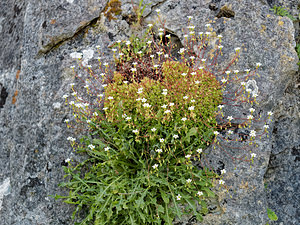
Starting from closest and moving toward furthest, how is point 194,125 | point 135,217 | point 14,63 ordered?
point 135,217, point 194,125, point 14,63

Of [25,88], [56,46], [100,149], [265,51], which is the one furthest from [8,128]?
[265,51]

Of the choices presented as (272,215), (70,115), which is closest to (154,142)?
(70,115)

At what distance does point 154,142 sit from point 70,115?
5.03 ft

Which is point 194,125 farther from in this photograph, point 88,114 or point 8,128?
point 8,128

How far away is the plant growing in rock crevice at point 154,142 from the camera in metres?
4.14

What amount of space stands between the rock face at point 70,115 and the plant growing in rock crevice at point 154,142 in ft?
0.87

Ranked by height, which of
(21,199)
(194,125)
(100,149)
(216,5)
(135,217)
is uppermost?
(216,5)

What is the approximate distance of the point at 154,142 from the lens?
170 inches

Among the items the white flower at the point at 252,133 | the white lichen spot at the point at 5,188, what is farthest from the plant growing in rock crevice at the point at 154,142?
the white lichen spot at the point at 5,188

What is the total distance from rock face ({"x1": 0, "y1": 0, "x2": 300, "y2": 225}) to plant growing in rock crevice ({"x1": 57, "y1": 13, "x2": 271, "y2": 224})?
0.87ft

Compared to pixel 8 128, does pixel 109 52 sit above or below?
above

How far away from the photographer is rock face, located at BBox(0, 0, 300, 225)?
452 cm

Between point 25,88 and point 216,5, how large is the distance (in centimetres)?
365

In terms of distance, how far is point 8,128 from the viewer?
5621 mm
